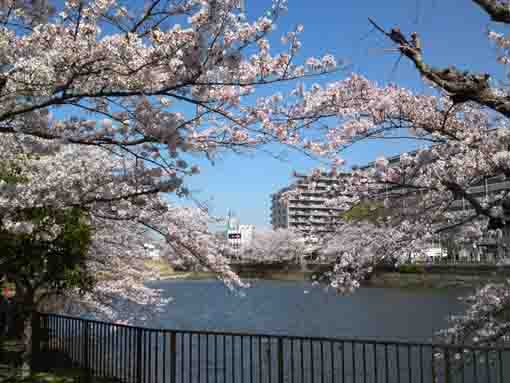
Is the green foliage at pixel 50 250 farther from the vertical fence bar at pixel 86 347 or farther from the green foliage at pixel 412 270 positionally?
the green foliage at pixel 412 270

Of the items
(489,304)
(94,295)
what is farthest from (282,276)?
(489,304)

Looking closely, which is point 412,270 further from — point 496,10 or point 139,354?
point 496,10

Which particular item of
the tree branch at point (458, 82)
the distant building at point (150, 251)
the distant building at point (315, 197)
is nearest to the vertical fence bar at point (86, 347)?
the distant building at point (315, 197)

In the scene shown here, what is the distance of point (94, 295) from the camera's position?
12.5 metres

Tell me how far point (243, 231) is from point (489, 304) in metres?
98.4

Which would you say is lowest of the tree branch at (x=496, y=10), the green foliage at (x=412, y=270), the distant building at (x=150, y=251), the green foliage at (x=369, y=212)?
the green foliage at (x=412, y=270)

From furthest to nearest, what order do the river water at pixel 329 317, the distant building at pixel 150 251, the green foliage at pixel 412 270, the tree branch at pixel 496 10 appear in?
the green foliage at pixel 412 270
the river water at pixel 329 317
the distant building at pixel 150 251
the tree branch at pixel 496 10

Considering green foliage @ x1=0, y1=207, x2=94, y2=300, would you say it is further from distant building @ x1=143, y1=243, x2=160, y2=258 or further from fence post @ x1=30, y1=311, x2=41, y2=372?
distant building @ x1=143, y1=243, x2=160, y2=258

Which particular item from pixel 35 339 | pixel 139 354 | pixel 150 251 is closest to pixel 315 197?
pixel 139 354

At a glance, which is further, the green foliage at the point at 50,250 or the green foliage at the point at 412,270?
the green foliage at the point at 412,270

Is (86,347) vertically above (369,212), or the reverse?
(369,212)

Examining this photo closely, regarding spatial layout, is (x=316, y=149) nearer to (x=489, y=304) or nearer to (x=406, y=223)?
(x=406, y=223)

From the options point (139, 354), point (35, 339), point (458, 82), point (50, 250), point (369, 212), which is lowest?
point (35, 339)

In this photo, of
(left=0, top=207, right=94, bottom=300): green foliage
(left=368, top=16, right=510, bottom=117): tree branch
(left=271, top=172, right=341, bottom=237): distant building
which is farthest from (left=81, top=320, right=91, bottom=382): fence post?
(left=368, top=16, right=510, bottom=117): tree branch
